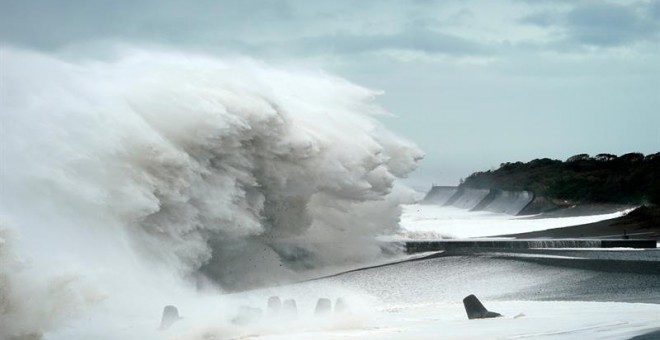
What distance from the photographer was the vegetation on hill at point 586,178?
76.8 meters

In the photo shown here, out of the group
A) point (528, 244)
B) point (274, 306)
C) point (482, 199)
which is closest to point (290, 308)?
point (274, 306)

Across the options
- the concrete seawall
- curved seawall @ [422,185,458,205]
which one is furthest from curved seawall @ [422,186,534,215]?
the concrete seawall

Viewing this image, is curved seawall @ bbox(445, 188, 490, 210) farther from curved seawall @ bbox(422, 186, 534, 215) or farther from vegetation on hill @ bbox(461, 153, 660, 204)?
vegetation on hill @ bbox(461, 153, 660, 204)

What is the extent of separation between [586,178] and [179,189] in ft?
222

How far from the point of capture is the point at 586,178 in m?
88.2

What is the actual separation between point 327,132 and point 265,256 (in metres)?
5.25

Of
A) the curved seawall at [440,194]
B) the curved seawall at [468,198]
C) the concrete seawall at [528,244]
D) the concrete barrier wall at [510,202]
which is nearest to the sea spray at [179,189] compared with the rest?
the concrete seawall at [528,244]

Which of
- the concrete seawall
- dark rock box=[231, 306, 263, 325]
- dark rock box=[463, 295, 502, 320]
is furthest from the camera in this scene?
the concrete seawall

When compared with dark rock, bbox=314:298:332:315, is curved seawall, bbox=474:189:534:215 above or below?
above

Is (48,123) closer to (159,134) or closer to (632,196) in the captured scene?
(159,134)

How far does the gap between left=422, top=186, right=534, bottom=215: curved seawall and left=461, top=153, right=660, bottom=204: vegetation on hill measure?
171 centimetres

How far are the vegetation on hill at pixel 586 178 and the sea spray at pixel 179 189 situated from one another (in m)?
35.3

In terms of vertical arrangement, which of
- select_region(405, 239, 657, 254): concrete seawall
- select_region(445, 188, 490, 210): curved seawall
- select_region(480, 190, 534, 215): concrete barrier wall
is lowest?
select_region(405, 239, 657, 254): concrete seawall

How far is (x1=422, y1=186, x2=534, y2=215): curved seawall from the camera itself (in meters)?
85.7
